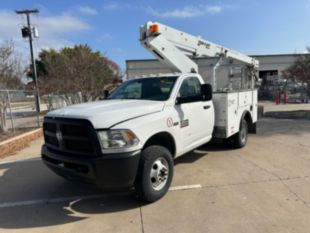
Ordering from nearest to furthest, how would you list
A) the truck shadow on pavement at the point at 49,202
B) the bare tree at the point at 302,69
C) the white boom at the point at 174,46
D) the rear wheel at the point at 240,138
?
the truck shadow on pavement at the point at 49,202 → the white boom at the point at 174,46 → the rear wheel at the point at 240,138 → the bare tree at the point at 302,69

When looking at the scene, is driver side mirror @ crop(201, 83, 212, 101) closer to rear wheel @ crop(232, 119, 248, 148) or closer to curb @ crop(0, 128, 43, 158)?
rear wheel @ crop(232, 119, 248, 148)

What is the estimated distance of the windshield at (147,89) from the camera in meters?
4.57

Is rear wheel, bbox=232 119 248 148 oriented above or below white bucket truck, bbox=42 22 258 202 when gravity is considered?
below

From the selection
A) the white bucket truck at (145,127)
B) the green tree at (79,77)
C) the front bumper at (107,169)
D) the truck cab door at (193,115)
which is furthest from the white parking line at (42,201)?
the green tree at (79,77)

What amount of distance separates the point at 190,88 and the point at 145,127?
1.82 metres

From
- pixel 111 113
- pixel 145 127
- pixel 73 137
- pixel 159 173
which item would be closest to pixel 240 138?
pixel 159 173

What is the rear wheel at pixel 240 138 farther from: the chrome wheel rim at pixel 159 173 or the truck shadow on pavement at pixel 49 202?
the truck shadow on pavement at pixel 49 202

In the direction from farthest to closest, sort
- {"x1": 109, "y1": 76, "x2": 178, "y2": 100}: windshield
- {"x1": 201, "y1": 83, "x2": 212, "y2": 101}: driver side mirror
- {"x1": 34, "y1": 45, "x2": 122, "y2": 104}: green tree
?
1. {"x1": 34, "y1": 45, "x2": 122, "y2": 104}: green tree
2. {"x1": 201, "y1": 83, "x2": 212, "y2": 101}: driver side mirror
3. {"x1": 109, "y1": 76, "x2": 178, "y2": 100}: windshield

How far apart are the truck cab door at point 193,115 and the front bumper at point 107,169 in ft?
4.35

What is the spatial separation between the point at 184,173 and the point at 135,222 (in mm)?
1911

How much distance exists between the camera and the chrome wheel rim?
379 cm

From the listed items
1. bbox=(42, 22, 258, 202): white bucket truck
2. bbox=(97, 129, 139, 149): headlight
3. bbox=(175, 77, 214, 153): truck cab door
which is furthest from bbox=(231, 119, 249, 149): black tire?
bbox=(97, 129, 139, 149): headlight

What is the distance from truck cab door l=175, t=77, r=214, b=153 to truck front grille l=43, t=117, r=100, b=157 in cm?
164

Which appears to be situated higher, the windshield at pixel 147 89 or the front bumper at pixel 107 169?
the windshield at pixel 147 89
